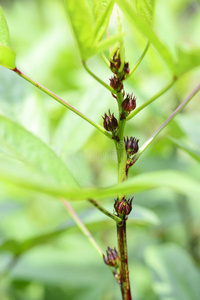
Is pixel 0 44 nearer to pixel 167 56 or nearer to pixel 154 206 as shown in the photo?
pixel 167 56

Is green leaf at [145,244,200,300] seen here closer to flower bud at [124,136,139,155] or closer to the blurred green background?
the blurred green background

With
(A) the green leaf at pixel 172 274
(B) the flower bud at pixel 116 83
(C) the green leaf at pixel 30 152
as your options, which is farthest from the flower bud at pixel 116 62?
(A) the green leaf at pixel 172 274

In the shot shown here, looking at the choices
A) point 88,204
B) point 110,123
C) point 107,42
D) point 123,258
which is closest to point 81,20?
point 107,42

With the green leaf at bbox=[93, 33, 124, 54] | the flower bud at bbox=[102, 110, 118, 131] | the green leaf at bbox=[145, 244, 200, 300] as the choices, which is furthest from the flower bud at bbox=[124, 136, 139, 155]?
the green leaf at bbox=[145, 244, 200, 300]

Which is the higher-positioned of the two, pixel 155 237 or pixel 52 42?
pixel 52 42

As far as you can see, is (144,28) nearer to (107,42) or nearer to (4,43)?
(107,42)

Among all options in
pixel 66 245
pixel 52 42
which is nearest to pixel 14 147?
pixel 66 245
